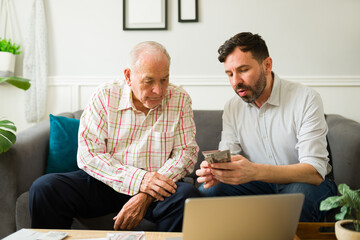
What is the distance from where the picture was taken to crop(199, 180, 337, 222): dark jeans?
1573 millimetres

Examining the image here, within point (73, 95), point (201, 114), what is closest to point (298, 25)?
point (201, 114)

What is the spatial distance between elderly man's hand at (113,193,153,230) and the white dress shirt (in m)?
0.53

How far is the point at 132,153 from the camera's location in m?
1.83

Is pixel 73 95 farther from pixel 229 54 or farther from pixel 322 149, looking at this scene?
pixel 322 149

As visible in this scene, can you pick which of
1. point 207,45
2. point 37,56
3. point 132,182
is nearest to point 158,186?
point 132,182

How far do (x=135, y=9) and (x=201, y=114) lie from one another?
925 millimetres

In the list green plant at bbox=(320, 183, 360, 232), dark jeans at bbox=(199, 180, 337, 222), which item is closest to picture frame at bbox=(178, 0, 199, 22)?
dark jeans at bbox=(199, 180, 337, 222)

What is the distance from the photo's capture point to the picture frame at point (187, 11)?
8.75ft

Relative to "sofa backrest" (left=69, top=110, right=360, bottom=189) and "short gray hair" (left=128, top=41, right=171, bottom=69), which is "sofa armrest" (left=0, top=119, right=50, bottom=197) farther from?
"sofa backrest" (left=69, top=110, right=360, bottom=189)

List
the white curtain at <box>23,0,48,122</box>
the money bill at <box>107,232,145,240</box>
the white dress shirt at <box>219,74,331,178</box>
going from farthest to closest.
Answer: the white curtain at <box>23,0,48,122</box>, the white dress shirt at <box>219,74,331,178</box>, the money bill at <box>107,232,145,240</box>

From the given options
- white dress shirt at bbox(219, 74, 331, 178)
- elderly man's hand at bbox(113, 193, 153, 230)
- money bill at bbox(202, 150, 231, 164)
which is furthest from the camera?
white dress shirt at bbox(219, 74, 331, 178)

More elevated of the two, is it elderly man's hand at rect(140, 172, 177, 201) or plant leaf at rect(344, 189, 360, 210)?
plant leaf at rect(344, 189, 360, 210)

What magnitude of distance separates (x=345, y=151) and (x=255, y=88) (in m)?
0.60

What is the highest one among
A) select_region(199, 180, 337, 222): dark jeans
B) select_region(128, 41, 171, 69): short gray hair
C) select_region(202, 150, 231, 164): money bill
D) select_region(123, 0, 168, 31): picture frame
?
select_region(123, 0, 168, 31): picture frame
